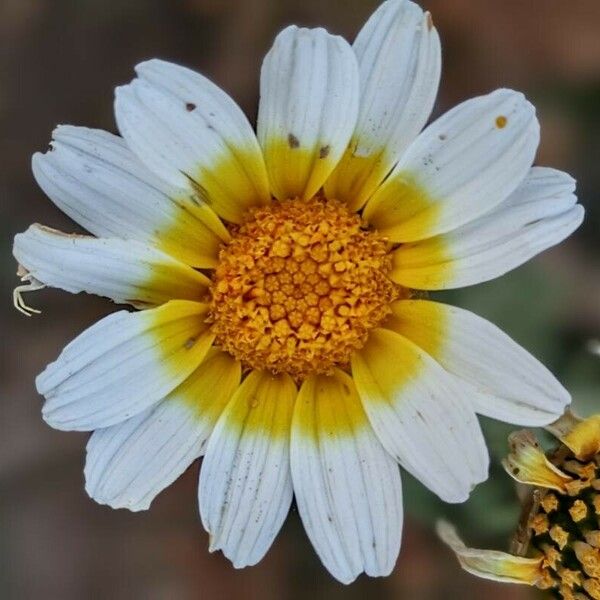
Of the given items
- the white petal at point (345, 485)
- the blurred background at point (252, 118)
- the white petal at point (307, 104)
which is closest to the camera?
the white petal at point (307, 104)

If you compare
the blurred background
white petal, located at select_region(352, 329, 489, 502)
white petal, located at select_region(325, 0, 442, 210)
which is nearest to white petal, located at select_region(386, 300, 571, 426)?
white petal, located at select_region(352, 329, 489, 502)

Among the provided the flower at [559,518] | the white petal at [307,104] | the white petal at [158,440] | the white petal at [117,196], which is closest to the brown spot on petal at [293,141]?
the white petal at [307,104]

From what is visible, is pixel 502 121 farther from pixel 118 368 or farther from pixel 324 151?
pixel 118 368

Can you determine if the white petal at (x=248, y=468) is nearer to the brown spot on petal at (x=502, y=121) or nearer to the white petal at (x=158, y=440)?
the white petal at (x=158, y=440)

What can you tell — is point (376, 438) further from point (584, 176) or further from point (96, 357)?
point (584, 176)

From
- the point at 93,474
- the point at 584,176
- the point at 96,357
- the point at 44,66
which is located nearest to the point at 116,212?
the point at 96,357

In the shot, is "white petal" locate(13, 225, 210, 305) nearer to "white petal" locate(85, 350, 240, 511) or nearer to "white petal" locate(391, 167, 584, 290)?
"white petal" locate(85, 350, 240, 511)
